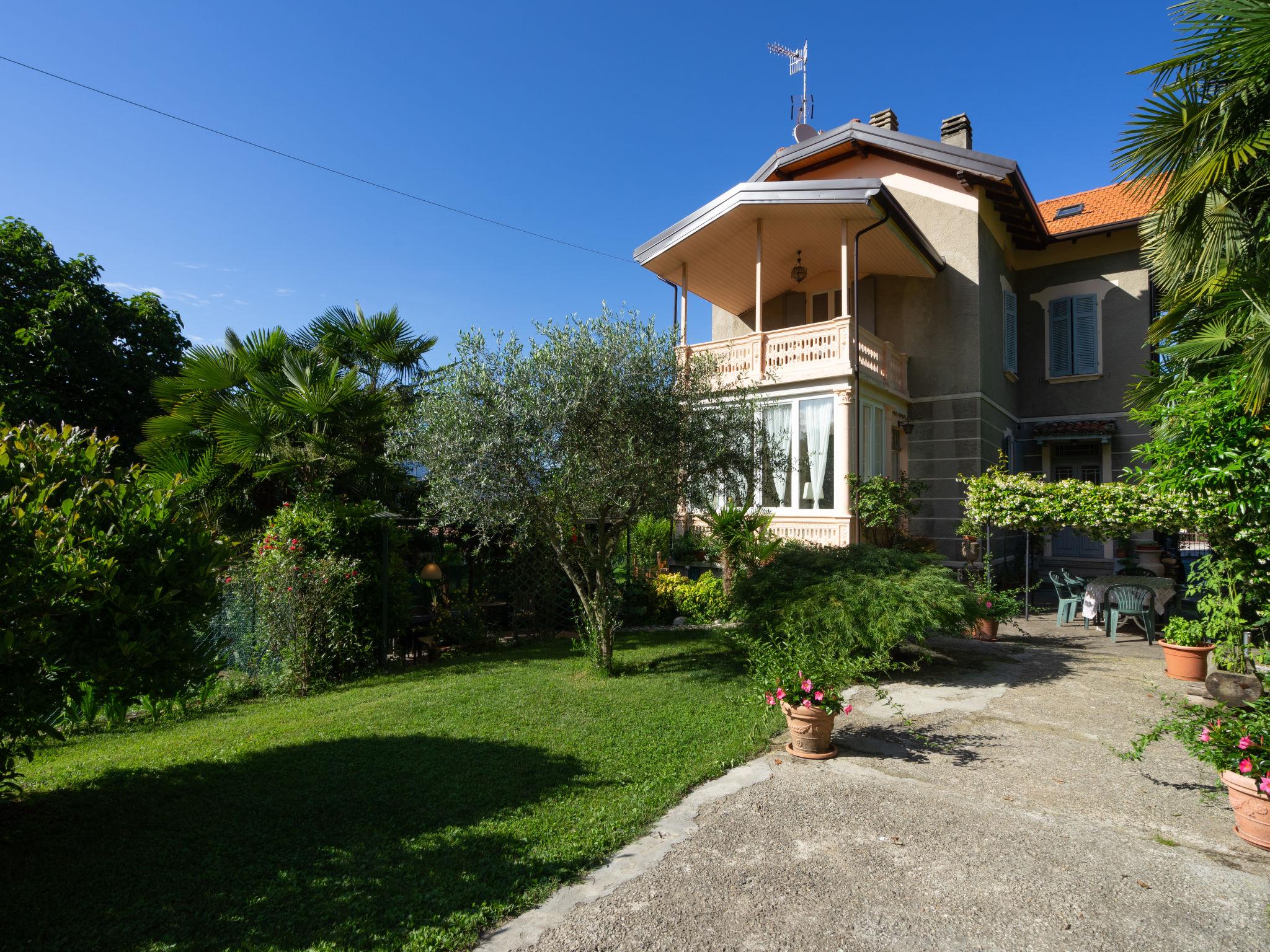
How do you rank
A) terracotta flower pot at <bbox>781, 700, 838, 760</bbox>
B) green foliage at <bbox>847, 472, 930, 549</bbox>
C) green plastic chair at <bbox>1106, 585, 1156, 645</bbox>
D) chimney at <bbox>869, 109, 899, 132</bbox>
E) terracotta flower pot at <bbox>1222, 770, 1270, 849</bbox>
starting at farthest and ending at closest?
chimney at <bbox>869, 109, 899, 132</bbox>, green foliage at <bbox>847, 472, 930, 549</bbox>, green plastic chair at <bbox>1106, 585, 1156, 645</bbox>, terracotta flower pot at <bbox>781, 700, 838, 760</bbox>, terracotta flower pot at <bbox>1222, 770, 1270, 849</bbox>

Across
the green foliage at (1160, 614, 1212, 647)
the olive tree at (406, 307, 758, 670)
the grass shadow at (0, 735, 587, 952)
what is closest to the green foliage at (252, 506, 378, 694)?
the olive tree at (406, 307, 758, 670)

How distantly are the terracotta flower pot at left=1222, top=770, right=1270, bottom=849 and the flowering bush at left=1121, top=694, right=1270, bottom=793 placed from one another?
0.15 feet

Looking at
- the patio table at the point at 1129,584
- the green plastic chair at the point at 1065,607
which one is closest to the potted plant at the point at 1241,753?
the patio table at the point at 1129,584

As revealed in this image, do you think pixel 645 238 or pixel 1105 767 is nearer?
pixel 1105 767

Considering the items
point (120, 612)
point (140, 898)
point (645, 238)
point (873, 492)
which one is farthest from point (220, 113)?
point (873, 492)

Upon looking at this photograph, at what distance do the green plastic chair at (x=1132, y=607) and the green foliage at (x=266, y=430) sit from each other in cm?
1059

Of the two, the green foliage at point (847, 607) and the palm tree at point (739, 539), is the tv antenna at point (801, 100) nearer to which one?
the palm tree at point (739, 539)

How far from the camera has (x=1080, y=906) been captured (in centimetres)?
306

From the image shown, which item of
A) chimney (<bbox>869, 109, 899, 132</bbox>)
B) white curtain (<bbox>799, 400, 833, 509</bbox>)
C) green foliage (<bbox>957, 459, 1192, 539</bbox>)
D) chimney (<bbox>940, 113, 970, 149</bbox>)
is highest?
chimney (<bbox>869, 109, 899, 132</bbox>)

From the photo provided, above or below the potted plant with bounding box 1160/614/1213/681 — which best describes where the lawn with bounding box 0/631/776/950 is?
below

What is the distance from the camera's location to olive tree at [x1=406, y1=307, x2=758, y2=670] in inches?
263

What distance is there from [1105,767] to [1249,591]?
9.89 feet

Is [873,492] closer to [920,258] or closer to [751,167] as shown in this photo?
[920,258]

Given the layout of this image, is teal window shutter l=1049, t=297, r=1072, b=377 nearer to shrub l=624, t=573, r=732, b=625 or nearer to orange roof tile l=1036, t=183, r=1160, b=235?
orange roof tile l=1036, t=183, r=1160, b=235
